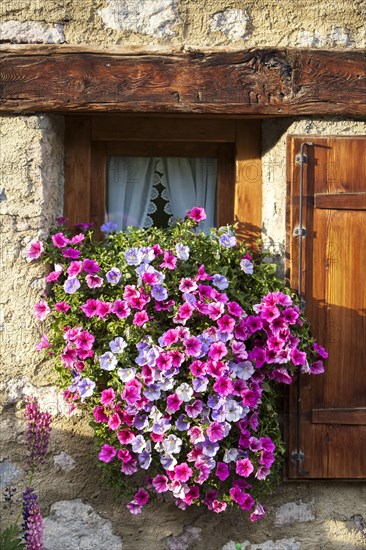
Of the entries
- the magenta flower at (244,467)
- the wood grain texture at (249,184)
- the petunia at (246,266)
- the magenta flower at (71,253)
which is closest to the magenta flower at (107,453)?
the magenta flower at (244,467)

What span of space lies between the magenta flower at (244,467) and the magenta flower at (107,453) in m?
0.56

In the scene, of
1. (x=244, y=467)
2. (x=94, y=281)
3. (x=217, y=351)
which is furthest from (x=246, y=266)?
(x=244, y=467)

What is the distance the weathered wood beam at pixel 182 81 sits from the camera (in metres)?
4.15

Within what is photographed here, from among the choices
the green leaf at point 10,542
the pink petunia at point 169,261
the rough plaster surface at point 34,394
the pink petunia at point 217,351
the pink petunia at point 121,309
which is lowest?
the green leaf at point 10,542

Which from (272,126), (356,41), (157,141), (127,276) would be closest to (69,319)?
(127,276)

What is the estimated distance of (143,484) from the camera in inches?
159

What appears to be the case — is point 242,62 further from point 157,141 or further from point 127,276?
point 127,276

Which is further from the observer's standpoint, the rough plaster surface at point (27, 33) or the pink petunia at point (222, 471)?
the rough plaster surface at point (27, 33)

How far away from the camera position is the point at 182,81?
4.17 meters

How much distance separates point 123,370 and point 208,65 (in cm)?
153

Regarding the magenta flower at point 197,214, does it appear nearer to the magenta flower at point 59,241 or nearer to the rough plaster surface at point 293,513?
the magenta flower at point 59,241

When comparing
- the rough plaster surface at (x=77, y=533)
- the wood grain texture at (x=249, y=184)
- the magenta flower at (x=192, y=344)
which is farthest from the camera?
the wood grain texture at (x=249, y=184)

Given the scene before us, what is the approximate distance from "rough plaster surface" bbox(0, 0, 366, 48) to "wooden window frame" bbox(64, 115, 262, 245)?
415 mm

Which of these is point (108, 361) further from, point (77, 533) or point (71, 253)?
point (77, 533)
